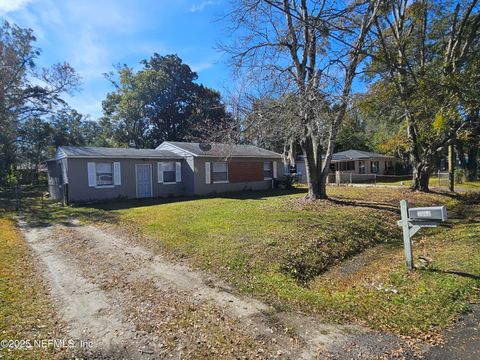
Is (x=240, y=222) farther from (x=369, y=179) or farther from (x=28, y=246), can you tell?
(x=369, y=179)

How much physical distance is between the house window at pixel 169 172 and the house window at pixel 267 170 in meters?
6.56

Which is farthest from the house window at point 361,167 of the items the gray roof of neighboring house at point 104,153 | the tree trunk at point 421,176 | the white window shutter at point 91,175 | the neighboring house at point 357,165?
the white window shutter at point 91,175

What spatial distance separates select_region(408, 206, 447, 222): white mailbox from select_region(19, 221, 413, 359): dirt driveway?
2370 millimetres

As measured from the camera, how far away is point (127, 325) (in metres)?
3.78

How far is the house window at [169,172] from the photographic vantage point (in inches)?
718

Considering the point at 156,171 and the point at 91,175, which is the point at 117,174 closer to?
the point at 91,175

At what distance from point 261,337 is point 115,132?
3645 cm

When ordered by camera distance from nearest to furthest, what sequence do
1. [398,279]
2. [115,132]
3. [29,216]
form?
[398,279] → [29,216] → [115,132]

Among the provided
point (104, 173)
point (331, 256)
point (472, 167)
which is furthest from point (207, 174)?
point (472, 167)

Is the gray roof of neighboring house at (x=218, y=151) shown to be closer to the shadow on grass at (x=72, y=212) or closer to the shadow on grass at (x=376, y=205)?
the shadow on grass at (x=72, y=212)

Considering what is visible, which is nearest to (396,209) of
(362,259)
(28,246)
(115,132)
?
(362,259)

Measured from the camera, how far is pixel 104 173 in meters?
16.0

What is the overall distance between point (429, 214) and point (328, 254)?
251cm

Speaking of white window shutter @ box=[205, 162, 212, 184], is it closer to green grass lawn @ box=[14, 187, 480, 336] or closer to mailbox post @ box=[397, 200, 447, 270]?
green grass lawn @ box=[14, 187, 480, 336]
